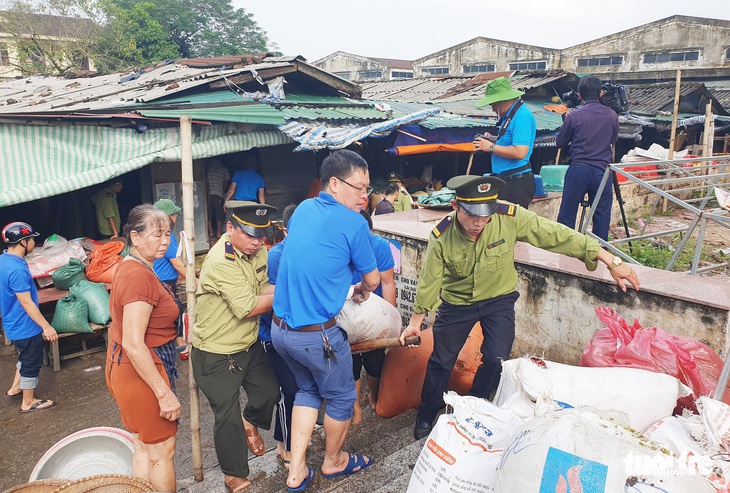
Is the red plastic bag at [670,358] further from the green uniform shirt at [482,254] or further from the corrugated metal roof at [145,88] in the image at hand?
the corrugated metal roof at [145,88]

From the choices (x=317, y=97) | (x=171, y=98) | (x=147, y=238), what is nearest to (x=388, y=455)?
(x=147, y=238)

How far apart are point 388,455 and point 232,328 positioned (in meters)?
1.36

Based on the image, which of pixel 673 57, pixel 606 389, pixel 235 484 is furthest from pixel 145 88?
pixel 673 57

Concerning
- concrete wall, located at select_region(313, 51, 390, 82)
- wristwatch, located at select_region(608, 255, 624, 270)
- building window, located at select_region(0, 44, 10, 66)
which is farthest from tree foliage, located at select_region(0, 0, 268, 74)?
wristwatch, located at select_region(608, 255, 624, 270)

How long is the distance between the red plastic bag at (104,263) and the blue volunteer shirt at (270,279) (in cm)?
367

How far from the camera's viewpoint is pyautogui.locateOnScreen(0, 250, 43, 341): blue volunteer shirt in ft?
14.5

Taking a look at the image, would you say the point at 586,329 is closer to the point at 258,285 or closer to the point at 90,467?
the point at 258,285

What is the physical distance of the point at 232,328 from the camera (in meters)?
2.85

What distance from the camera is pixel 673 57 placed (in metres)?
25.7

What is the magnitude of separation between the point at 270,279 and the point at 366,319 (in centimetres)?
74

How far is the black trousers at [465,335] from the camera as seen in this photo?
3213mm

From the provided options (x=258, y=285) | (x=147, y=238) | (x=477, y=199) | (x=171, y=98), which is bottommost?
(x=258, y=285)

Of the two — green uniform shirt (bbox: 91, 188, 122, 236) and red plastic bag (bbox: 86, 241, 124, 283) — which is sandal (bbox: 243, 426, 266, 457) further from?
green uniform shirt (bbox: 91, 188, 122, 236)

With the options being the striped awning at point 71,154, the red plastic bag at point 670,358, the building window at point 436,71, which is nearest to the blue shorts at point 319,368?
the red plastic bag at point 670,358
